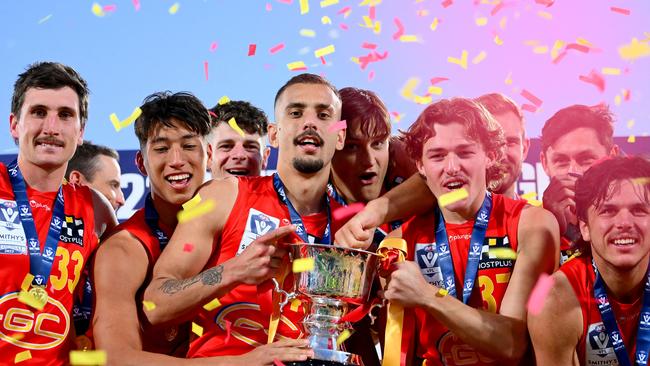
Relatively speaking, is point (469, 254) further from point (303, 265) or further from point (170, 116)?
point (170, 116)

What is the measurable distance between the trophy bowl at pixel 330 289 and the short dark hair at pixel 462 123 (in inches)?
42.4

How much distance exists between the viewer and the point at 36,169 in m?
4.89

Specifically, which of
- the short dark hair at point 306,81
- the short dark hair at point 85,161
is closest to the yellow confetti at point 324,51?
the short dark hair at point 306,81

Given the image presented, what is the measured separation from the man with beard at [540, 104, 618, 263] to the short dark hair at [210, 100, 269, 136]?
2035 mm

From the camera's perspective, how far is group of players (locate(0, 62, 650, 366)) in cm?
406

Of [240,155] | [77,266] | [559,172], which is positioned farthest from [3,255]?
[559,172]

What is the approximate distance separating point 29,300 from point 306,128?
5.94ft

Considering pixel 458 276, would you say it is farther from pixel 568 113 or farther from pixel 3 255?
pixel 3 255

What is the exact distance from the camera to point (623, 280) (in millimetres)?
4113

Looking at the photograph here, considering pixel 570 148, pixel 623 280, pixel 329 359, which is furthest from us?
pixel 570 148

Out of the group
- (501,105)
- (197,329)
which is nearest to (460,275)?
(197,329)

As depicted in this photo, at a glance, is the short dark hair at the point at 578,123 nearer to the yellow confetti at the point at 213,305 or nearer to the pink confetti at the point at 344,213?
the pink confetti at the point at 344,213

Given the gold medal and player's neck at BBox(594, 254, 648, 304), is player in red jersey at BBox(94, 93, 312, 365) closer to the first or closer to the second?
the gold medal

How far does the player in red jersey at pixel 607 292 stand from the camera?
4.02m
